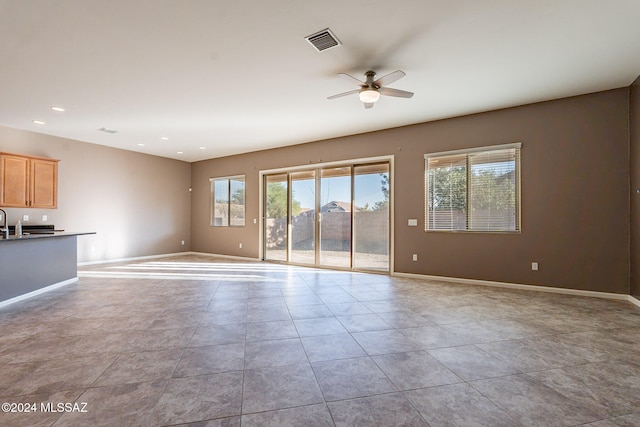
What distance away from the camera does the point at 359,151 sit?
6270 mm

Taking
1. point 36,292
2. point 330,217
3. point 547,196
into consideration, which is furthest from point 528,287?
point 36,292

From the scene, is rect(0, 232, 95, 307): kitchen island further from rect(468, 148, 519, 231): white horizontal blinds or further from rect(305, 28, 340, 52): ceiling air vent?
rect(468, 148, 519, 231): white horizontal blinds

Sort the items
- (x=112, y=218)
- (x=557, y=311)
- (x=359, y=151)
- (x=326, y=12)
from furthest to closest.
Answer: (x=112, y=218)
(x=359, y=151)
(x=557, y=311)
(x=326, y=12)

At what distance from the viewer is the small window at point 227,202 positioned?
27.1 ft

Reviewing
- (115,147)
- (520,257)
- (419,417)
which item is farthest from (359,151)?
(115,147)

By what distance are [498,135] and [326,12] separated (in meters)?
3.81

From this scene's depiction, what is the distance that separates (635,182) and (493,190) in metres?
1.66

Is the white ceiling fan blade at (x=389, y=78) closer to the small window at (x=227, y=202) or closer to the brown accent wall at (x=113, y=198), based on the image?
the small window at (x=227, y=202)

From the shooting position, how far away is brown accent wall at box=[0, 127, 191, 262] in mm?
6258

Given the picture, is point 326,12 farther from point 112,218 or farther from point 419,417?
point 112,218

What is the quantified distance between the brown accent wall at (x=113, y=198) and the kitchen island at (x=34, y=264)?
206 cm

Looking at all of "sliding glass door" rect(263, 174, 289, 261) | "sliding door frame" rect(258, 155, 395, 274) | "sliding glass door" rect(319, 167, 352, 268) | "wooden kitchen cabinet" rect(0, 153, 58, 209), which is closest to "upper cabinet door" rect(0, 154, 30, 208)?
"wooden kitchen cabinet" rect(0, 153, 58, 209)

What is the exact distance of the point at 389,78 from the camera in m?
3.32

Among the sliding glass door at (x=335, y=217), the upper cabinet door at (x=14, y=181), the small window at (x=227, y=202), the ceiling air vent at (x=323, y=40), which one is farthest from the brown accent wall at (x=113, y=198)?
the ceiling air vent at (x=323, y=40)
